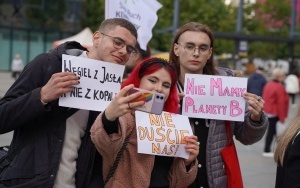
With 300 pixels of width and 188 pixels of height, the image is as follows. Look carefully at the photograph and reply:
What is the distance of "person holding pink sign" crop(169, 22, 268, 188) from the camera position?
3.66 metres

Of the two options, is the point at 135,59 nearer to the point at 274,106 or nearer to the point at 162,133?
the point at 162,133

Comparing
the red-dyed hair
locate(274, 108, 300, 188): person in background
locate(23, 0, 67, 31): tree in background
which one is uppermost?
locate(23, 0, 67, 31): tree in background

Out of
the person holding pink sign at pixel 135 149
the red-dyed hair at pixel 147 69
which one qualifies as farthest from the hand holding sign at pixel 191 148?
the red-dyed hair at pixel 147 69

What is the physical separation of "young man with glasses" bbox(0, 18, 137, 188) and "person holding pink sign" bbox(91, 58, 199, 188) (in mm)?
163

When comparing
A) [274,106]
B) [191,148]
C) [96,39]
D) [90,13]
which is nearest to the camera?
[191,148]

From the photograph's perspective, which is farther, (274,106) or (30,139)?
(274,106)

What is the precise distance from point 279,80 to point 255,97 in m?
9.22

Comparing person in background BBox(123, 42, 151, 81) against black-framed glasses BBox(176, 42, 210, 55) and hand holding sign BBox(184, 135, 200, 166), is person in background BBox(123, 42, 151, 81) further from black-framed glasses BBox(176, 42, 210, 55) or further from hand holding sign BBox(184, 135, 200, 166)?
hand holding sign BBox(184, 135, 200, 166)

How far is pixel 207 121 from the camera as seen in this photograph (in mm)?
3822

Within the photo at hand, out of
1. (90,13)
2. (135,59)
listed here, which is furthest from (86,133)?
(90,13)

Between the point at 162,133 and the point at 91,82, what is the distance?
46 cm

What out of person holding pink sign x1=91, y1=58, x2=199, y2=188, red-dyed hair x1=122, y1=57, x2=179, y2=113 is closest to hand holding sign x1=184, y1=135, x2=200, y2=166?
person holding pink sign x1=91, y1=58, x2=199, y2=188

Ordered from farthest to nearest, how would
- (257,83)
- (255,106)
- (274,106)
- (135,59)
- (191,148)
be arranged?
(257,83) → (274,106) → (135,59) → (255,106) → (191,148)

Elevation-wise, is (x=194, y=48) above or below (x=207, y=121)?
above
